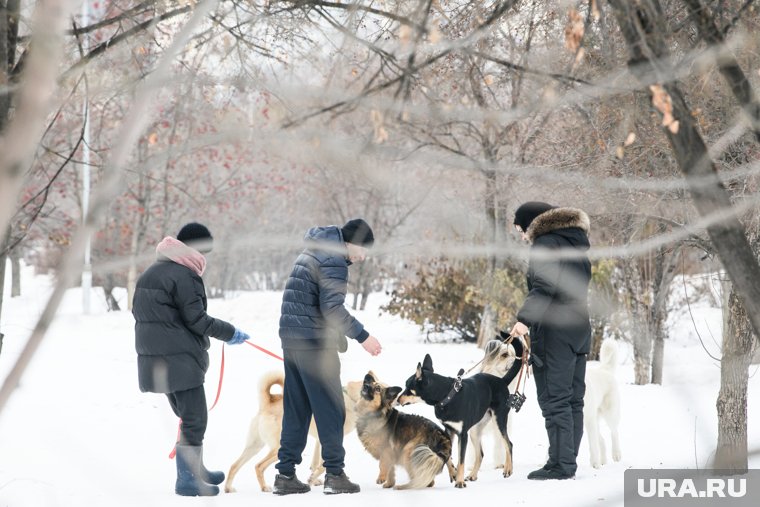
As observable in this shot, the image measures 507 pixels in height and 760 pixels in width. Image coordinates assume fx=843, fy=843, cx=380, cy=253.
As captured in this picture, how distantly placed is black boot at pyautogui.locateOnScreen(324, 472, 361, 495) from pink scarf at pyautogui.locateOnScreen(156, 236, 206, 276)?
5.45ft

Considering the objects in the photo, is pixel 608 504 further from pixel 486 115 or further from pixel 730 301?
pixel 730 301

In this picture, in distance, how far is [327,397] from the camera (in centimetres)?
574

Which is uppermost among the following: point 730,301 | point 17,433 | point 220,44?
point 220,44

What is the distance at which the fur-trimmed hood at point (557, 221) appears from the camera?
5.83 meters

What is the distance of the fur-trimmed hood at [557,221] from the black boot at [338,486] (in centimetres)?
213

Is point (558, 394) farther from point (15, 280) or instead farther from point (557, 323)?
point (15, 280)

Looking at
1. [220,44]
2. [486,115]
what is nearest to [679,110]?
[486,115]

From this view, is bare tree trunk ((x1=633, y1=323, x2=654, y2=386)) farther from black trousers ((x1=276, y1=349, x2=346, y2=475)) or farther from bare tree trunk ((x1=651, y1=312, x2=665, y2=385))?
black trousers ((x1=276, y1=349, x2=346, y2=475))

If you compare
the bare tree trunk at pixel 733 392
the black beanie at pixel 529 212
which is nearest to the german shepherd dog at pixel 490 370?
the black beanie at pixel 529 212

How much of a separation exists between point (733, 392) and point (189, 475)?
408cm

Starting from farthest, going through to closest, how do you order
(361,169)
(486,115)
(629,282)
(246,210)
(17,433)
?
(246,210) → (629,282) → (17,433) → (486,115) → (361,169)

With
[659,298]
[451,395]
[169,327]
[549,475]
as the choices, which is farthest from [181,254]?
[659,298]

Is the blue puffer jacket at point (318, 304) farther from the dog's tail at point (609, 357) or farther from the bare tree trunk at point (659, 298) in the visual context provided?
the bare tree trunk at point (659, 298)

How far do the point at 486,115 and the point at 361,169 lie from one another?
819 mm
